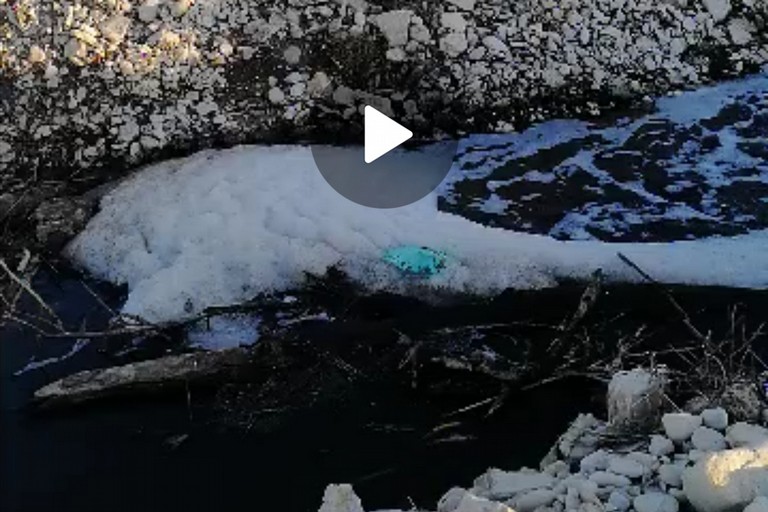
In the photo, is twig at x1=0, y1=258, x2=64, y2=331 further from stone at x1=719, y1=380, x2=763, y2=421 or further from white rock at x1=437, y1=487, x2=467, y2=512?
stone at x1=719, y1=380, x2=763, y2=421

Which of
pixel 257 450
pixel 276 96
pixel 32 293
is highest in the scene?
pixel 276 96

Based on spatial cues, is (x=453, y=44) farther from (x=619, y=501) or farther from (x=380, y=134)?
(x=619, y=501)

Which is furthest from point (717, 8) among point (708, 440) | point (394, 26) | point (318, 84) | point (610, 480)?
point (610, 480)

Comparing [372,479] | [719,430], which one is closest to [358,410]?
[372,479]

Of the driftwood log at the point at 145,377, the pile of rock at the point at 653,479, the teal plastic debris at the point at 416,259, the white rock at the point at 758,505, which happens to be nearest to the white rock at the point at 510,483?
the pile of rock at the point at 653,479

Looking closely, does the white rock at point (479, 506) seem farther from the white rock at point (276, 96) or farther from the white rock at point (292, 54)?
the white rock at point (292, 54)

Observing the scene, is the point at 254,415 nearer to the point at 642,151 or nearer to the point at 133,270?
the point at 133,270

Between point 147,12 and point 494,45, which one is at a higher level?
point 147,12
